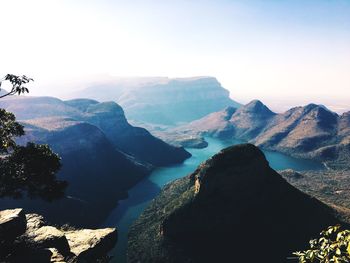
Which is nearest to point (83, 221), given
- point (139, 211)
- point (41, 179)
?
point (139, 211)

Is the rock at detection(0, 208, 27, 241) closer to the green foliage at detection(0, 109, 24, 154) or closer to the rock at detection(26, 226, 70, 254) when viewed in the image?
the rock at detection(26, 226, 70, 254)

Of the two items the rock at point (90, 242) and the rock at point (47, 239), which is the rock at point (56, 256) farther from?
the rock at point (90, 242)

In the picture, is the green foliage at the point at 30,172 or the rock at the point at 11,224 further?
the green foliage at the point at 30,172

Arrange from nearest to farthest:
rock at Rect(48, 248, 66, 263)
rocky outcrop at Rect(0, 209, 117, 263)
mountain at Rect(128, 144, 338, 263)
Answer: rocky outcrop at Rect(0, 209, 117, 263) < rock at Rect(48, 248, 66, 263) < mountain at Rect(128, 144, 338, 263)

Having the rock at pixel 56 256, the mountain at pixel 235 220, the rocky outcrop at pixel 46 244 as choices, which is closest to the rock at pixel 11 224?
the rocky outcrop at pixel 46 244

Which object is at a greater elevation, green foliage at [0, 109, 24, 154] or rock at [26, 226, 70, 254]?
green foliage at [0, 109, 24, 154]

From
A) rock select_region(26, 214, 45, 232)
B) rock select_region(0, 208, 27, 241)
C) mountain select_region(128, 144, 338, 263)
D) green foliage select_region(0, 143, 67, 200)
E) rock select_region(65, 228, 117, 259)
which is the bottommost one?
mountain select_region(128, 144, 338, 263)

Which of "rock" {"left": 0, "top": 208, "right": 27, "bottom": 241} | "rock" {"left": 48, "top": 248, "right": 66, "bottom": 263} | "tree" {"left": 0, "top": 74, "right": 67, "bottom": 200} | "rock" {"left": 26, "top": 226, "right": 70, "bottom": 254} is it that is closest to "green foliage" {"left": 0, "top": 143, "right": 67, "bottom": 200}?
"tree" {"left": 0, "top": 74, "right": 67, "bottom": 200}

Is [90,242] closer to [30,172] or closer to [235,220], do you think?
[30,172]

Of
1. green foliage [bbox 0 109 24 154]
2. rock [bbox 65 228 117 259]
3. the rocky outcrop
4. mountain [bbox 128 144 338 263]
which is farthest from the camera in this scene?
mountain [bbox 128 144 338 263]
